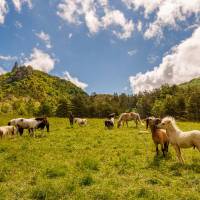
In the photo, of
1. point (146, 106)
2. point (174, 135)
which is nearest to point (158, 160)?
point (174, 135)

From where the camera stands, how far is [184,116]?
4845 inches

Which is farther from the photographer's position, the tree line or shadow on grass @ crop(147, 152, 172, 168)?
the tree line

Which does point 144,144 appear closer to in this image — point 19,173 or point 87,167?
point 87,167

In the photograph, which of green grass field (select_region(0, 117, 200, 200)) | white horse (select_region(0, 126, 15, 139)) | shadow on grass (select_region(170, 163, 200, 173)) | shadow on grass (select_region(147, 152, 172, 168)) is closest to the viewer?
green grass field (select_region(0, 117, 200, 200))

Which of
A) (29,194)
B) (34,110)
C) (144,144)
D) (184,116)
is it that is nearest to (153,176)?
(29,194)

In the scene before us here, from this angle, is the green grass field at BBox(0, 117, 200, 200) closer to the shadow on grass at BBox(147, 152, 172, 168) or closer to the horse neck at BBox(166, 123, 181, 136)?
the shadow on grass at BBox(147, 152, 172, 168)

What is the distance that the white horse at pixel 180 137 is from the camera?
15.1 m

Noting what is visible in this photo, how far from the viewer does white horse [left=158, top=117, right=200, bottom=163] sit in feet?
49.7

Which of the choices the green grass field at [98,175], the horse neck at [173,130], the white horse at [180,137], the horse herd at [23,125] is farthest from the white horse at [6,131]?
the horse neck at [173,130]

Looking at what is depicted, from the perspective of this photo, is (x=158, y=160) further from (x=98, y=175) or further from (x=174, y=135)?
(x=98, y=175)

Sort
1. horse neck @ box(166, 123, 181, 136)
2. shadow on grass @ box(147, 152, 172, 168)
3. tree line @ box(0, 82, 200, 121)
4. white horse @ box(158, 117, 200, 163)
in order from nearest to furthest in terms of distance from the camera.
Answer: white horse @ box(158, 117, 200, 163)
shadow on grass @ box(147, 152, 172, 168)
horse neck @ box(166, 123, 181, 136)
tree line @ box(0, 82, 200, 121)

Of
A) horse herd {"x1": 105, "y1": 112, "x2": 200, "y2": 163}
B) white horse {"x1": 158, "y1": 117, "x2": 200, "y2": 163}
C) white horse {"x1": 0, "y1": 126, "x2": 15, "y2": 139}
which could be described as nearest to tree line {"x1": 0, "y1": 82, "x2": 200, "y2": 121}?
white horse {"x1": 0, "y1": 126, "x2": 15, "y2": 139}

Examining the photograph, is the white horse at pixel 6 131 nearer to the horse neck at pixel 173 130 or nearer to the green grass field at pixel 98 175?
the green grass field at pixel 98 175

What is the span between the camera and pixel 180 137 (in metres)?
15.9
